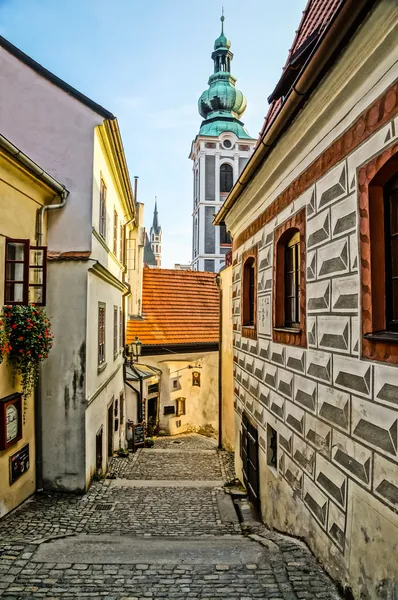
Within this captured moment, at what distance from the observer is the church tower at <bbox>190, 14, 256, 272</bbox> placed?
4866 centimetres

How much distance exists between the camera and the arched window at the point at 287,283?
641 cm

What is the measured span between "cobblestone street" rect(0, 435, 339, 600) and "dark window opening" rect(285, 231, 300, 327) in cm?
285

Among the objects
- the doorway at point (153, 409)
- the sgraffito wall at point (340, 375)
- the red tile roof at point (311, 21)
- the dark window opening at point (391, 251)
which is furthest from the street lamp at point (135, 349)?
the dark window opening at point (391, 251)

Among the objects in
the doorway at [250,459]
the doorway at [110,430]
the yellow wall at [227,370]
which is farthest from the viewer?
the yellow wall at [227,370]

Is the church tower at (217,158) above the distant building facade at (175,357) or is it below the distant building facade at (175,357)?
above

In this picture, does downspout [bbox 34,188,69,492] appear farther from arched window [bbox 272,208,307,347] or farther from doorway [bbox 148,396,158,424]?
doorway [bbox 148,396,158,424]

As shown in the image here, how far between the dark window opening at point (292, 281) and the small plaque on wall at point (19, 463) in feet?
15.9

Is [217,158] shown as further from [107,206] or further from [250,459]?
[250,459]

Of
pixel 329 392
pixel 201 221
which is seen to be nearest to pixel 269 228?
pixel 329 392

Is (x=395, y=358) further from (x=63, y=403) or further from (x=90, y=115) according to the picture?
(x=90, y=115)

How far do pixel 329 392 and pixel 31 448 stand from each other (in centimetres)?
599

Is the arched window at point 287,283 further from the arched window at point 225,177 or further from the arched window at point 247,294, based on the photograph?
the arched window at point 225,177

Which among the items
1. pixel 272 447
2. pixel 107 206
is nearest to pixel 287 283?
pixel 272 447

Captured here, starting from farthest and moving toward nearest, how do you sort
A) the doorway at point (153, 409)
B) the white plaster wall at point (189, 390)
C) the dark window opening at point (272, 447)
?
the white plaster wall at point (189, 390) → the doorway at point (153, 409) → the dark window opening at point (272, 447)
